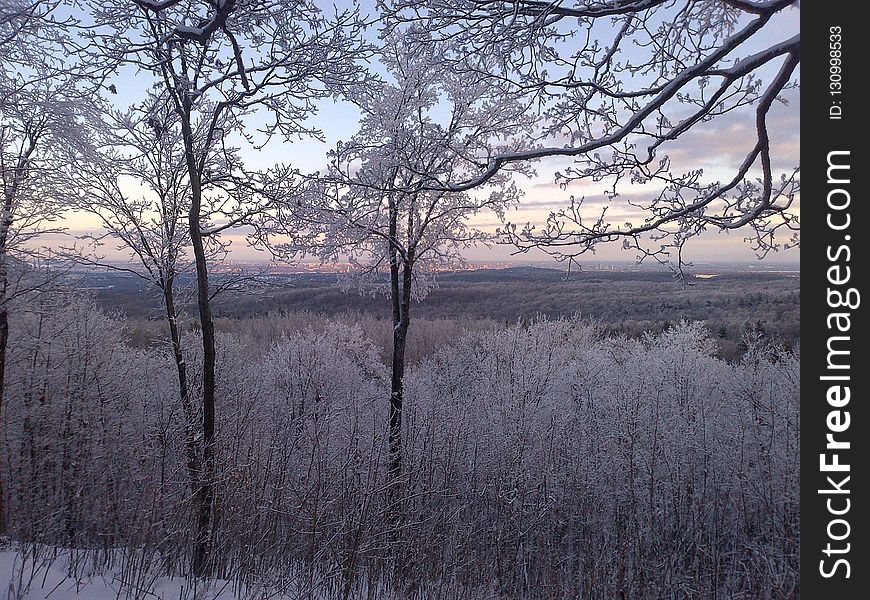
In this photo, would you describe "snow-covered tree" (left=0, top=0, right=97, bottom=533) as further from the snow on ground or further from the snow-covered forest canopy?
the snow on ground

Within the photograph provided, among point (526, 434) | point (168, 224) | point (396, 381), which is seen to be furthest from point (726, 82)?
point (526, 434)

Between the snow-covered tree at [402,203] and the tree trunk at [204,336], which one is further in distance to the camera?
the snow-covered tree at [402,203]

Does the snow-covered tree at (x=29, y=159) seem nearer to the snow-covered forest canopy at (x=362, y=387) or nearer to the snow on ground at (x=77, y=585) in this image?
the snow-covered forest canopy at (x=362, y=387)

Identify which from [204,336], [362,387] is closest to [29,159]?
[204,336]
